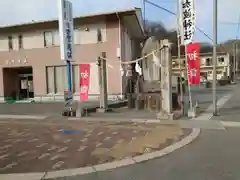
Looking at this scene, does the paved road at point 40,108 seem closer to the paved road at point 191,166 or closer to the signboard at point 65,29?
the signboard at point 65,29

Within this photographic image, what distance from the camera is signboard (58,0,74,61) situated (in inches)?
520

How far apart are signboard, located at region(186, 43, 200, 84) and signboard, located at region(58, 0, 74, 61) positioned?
580 cm

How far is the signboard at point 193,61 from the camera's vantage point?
12273 mm

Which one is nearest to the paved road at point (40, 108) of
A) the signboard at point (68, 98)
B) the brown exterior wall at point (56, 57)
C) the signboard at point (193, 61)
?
the signboard at point (68, 98)

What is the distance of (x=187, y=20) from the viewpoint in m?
12.2

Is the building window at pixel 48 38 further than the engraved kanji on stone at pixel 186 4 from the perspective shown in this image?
Yes

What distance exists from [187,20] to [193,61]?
1860 millimetres

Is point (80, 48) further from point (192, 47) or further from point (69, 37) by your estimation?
point (192, 47)

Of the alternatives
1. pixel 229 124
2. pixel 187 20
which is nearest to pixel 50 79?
pixel 187 20

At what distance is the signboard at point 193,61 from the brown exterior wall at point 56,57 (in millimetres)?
7073

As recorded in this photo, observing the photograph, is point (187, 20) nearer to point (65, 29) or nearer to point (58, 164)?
point (65, 29)

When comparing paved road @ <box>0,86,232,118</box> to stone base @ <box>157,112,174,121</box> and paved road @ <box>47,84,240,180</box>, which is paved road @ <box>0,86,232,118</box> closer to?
stone base @ <box>157,112,174,121</box>

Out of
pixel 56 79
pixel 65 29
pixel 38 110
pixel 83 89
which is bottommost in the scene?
pixel 38 110

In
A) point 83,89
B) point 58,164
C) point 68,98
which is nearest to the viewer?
point 58,164
